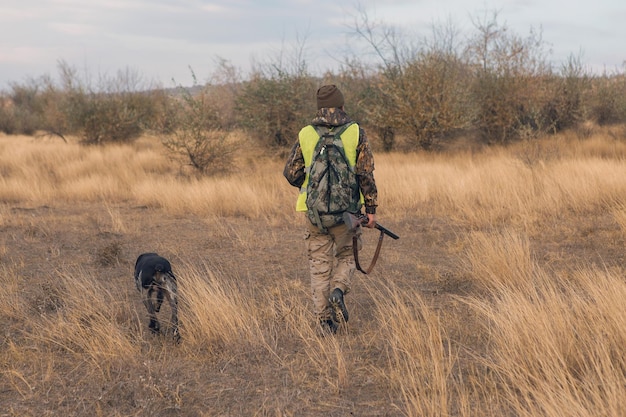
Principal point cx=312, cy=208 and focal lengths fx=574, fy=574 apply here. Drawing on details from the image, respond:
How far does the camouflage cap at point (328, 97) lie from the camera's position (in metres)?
3.94

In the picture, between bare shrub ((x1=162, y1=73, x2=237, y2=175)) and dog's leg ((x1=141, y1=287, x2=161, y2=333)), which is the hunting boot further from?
bare shrub ((x1=162, y1=73, x2=237, y2=175))

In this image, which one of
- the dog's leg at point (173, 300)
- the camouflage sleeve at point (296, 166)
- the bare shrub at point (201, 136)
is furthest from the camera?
the bare shrub at point (201, 136)

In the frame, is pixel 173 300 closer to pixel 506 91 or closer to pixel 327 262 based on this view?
pixel 327 262

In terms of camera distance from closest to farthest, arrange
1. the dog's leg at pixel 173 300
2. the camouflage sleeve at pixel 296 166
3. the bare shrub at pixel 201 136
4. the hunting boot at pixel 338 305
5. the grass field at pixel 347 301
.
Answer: the grass field at pixel 347 301
the dog's leg at pixel 173 300
the hunting boot at pixel 338 305
the camouflage sleeve at pixel 296 166
the bare shrub at pixel 201 136

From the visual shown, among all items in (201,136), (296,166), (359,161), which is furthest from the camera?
(201,136)

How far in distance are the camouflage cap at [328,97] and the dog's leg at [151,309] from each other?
5.70 ft

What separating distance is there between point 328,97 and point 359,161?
1.60 feet

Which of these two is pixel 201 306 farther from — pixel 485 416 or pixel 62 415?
pixel 485 416

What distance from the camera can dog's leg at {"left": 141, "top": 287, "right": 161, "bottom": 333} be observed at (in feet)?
12.8

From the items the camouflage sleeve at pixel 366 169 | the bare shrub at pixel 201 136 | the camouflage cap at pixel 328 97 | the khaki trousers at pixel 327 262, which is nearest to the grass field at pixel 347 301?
the khaki trousers at pixel 327 262

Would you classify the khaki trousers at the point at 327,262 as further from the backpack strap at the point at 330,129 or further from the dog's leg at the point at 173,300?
the dog's leg at the point at 173,300

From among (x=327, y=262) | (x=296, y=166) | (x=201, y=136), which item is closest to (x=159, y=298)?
(x=327, y=262)

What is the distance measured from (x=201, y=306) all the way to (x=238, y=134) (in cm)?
1063

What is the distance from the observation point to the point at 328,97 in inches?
155
